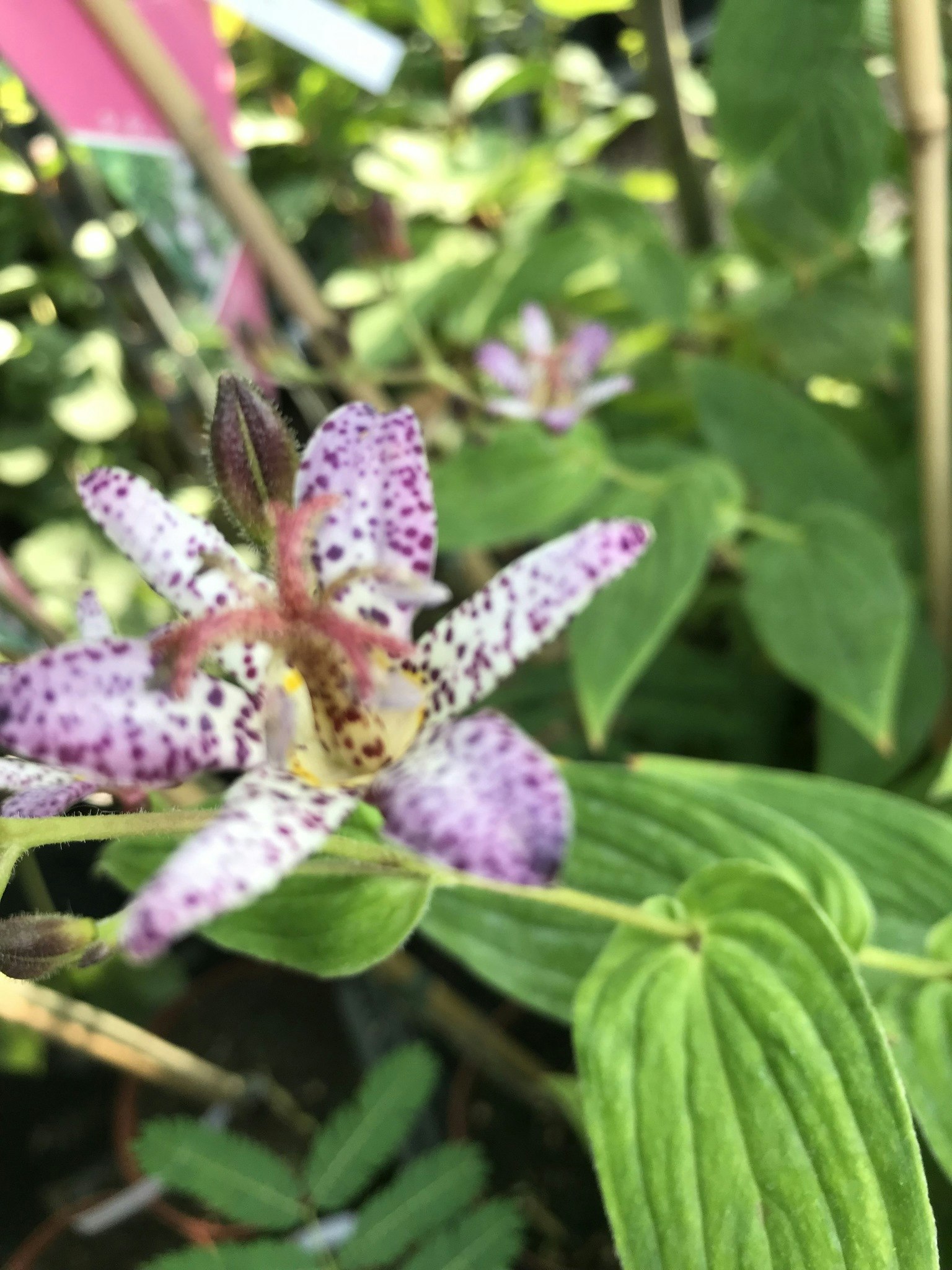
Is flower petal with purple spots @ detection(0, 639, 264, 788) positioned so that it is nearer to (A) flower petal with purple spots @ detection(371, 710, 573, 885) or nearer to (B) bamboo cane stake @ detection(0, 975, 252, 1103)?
(A) flower petal with purple spots @ detection(371, 710, 573, 885)

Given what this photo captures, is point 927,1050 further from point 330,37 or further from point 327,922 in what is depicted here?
point 330,37

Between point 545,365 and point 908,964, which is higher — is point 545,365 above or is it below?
above

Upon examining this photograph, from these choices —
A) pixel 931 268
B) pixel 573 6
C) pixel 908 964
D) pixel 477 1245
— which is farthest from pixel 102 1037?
pixel 573 6

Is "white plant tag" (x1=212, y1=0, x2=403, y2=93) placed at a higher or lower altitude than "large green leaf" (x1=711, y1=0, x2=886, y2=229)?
higher

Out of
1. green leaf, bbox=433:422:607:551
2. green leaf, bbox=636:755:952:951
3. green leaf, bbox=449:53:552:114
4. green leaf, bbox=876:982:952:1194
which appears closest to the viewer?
green leaf, bbox=876:982:952:1194

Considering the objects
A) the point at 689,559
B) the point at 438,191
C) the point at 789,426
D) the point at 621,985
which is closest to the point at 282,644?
the point at 621,985

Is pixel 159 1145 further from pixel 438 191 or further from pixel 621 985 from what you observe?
pixel 438 191

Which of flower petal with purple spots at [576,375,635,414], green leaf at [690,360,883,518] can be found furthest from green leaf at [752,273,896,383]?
flower petal with purple spots at [576,375,635,414]
